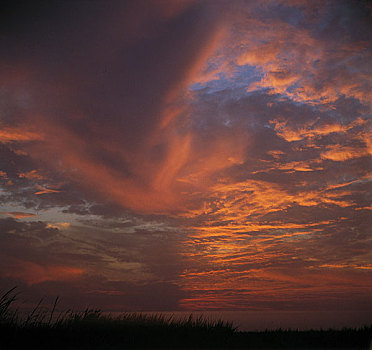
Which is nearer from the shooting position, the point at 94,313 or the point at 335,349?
the point at 335,349

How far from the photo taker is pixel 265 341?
18453 millimetres

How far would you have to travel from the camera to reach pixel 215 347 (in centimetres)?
1788

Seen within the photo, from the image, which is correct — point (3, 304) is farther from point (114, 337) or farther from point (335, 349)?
point (335, 349)

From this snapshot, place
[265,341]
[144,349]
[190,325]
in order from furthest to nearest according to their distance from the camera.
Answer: [190,325]
[265,341]
[144,349]

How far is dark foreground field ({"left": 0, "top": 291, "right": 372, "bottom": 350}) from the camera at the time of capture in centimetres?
1697

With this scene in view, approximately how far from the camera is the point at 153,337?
18531 millimetres

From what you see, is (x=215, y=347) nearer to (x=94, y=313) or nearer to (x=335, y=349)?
(x=335, y=349)

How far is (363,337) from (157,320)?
1177 cm

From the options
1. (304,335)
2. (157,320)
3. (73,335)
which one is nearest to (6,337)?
(73,335)

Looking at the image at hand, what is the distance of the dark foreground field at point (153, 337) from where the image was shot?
1697cm

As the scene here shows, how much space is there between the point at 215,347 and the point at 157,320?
6.43 m

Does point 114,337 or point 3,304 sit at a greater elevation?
point 3,304

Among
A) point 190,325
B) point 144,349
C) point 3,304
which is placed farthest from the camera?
point 190,325

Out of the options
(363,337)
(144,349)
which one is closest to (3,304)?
(144,349)
